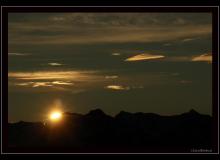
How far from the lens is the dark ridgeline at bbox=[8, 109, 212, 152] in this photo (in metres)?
6.93

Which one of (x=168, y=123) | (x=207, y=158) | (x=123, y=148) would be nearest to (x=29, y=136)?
(x=123, y=148)

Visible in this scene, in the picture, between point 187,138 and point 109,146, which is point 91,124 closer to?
point 109,146

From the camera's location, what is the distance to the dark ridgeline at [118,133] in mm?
6930

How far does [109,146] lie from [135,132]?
0.43m

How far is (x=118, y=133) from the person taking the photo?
7.11 m

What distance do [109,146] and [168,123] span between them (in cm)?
93
